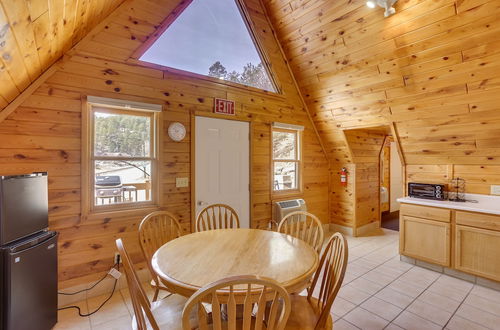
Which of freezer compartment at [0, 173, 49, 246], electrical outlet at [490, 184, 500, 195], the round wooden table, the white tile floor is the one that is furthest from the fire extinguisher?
freezer compartment at [0, 173, 49, 246]

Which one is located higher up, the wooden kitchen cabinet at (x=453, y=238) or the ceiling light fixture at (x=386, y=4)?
the ceiling light fixture at (x=386, y=4)

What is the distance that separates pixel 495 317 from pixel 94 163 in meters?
4.10

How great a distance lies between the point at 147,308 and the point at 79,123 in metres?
2.11

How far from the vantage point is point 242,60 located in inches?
144

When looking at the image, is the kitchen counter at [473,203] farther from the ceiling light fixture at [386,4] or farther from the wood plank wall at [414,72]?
the ceiling light fixture at [386,4]

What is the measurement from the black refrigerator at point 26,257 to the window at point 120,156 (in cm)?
61

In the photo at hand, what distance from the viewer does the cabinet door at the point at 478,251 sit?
264cm

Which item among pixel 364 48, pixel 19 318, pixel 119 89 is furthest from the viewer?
pixel 364 48

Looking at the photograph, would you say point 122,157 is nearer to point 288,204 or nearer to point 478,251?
point 288,204

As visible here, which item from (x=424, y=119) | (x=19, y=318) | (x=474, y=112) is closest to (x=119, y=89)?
(x=19, y=318)

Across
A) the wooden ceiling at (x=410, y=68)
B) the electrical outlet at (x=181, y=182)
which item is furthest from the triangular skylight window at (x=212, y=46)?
the electrical outlet at (x=181, y=182)

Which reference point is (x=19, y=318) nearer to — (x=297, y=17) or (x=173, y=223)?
(x=173, y=223)

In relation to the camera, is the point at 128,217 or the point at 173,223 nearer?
the point at 173,223

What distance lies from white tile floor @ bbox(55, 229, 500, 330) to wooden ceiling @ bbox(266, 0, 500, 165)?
167 cm
